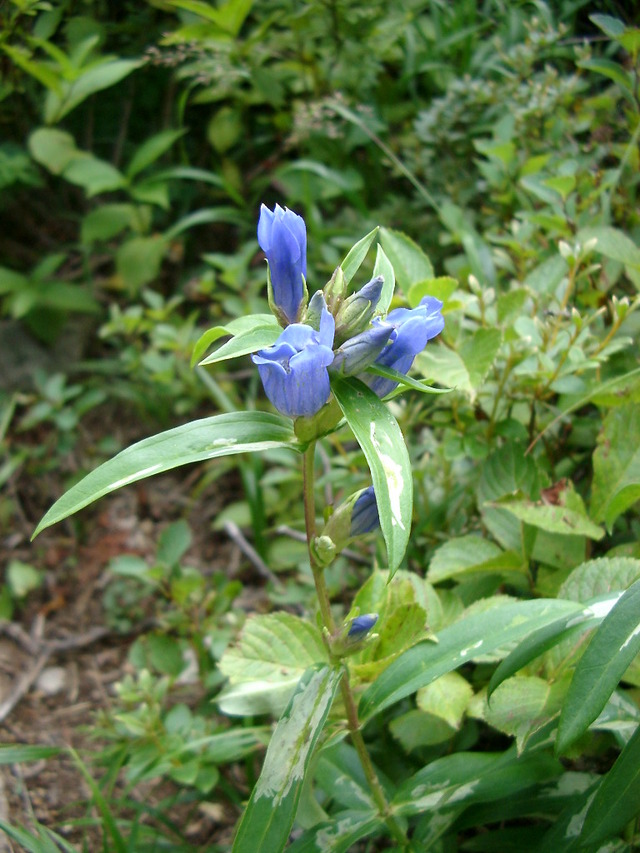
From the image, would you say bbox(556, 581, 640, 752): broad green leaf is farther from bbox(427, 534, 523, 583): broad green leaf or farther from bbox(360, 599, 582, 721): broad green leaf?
bbox(427, 534, 523, 583): broad green leaf

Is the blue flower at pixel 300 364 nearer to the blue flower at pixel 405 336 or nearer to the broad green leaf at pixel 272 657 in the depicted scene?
the blue flower at pixel 405 336

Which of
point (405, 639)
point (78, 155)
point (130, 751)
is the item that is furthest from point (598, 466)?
point (78, 155)

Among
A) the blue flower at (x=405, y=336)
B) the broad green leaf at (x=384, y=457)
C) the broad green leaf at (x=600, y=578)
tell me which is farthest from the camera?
the broad green leaf at (x=600, y=578)

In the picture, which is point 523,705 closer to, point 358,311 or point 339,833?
point 339,833

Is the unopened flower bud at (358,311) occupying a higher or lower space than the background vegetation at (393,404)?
higher

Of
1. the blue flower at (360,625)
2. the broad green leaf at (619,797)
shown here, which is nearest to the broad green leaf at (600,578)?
the broad green leaf at (619,797)

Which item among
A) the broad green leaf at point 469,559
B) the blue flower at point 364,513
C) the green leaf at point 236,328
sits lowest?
the broad green leaf at point 469,559

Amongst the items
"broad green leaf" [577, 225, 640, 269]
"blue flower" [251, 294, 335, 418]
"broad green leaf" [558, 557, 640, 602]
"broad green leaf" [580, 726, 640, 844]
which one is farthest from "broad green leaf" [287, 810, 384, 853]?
"broad green leaf" [577, 225, 640, 269]
